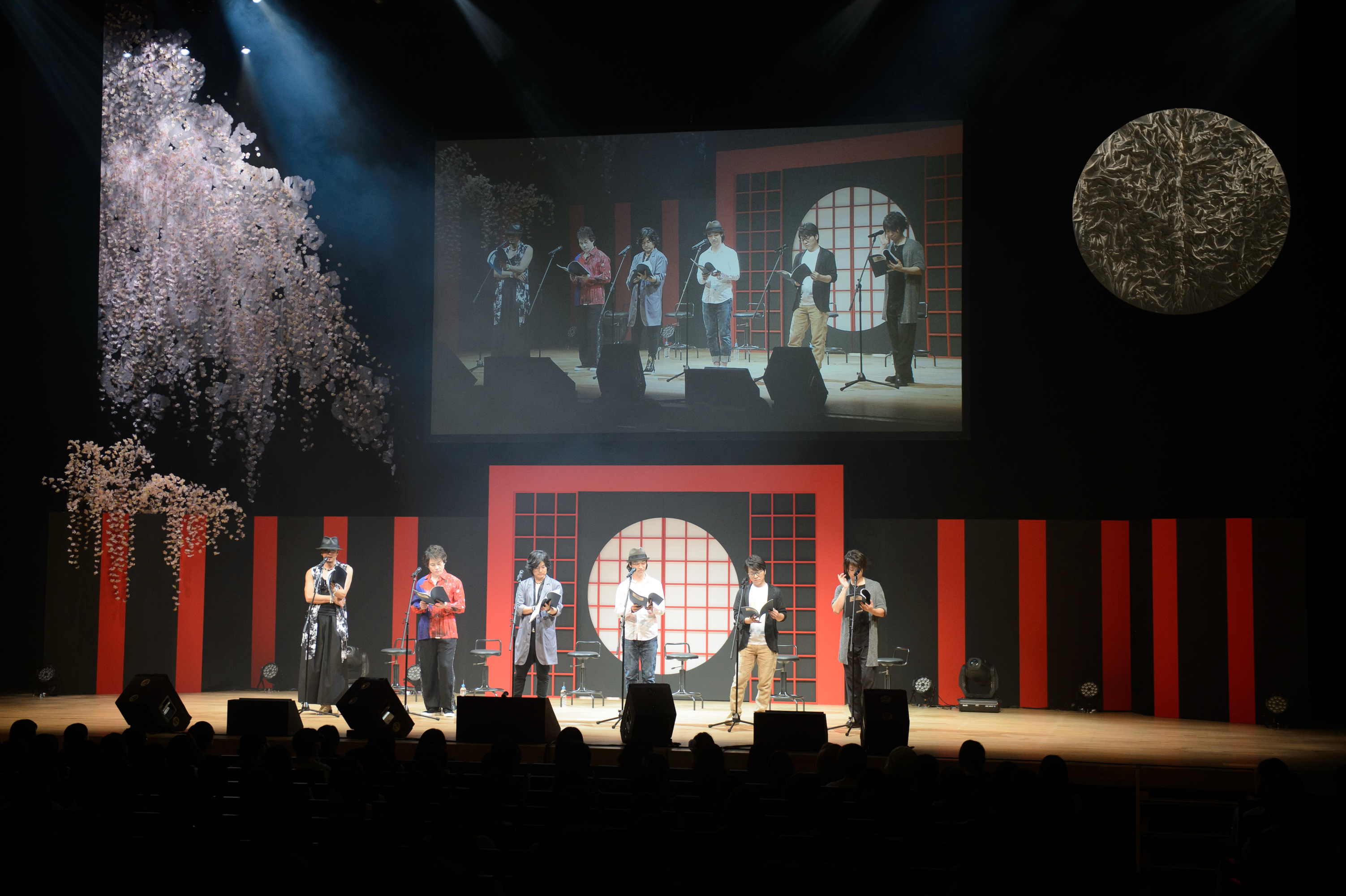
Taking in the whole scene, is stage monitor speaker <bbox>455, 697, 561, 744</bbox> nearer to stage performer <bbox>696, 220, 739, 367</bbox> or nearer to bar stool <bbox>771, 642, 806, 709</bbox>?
bar stool <bbox>771, 642, 806, 709</bbox>

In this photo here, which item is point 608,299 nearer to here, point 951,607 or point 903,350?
point 903,350

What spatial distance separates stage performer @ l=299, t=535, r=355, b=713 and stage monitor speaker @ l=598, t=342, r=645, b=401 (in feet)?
9.37

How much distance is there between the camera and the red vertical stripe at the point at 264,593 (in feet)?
36.4

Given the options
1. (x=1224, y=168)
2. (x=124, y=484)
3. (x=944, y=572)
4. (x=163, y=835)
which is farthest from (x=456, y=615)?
(x=1224, y=168)

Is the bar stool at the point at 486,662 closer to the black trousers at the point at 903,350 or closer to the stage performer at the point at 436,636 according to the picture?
the stage performer at the point at 436,636

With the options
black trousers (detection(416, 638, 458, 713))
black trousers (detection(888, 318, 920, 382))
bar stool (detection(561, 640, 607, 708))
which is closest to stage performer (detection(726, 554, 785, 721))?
bar stool (detection(561, 640, 607, 708))

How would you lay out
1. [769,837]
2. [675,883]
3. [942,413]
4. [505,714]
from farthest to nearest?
[942,413] < [505,714] < [769,837] < [675,883]

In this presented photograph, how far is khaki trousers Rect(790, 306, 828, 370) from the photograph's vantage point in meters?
10.2

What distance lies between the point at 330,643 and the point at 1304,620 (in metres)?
8.24

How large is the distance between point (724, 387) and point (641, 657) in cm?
264

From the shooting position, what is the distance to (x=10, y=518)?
1122 cm

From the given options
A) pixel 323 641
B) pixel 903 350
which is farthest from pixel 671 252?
pixel 323 641

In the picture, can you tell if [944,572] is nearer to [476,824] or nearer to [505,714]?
[505,714]

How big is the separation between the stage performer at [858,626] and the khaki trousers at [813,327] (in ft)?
7.57
